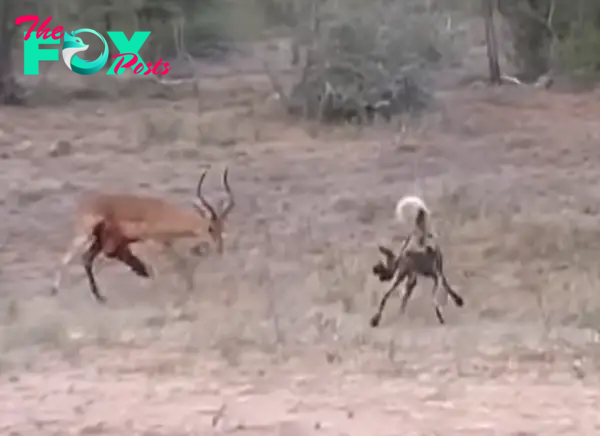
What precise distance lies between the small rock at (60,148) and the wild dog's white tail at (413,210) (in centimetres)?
52

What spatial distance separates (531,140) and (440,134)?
14 cm

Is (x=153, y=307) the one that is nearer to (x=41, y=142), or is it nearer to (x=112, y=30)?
(x=41, y=142)

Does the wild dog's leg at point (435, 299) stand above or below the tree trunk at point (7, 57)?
below

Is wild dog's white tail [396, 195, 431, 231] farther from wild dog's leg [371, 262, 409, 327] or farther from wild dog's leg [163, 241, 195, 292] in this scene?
wild dog's leg [163, 241, 195, 292]

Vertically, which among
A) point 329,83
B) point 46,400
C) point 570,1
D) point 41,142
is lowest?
point 46,400

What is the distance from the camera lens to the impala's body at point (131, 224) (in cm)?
128

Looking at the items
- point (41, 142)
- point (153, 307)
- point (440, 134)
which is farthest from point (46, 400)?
point (440, 134)

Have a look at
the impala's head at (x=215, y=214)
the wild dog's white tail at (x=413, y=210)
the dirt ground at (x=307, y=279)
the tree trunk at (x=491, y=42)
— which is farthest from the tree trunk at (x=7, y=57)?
the tree trunk at (x=491, y=42)

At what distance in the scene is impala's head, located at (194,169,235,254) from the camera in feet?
4.22

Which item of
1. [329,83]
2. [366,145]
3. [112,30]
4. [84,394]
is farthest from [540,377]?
[112,30]

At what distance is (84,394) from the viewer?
50.5 inches

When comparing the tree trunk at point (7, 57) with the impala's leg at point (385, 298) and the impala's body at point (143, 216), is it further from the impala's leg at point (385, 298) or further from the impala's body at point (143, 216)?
the impala's leg at point (385, 298)

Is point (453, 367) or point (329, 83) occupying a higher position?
point (329, 83)

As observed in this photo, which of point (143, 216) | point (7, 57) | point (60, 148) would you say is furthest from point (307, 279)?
point (7, 57)
